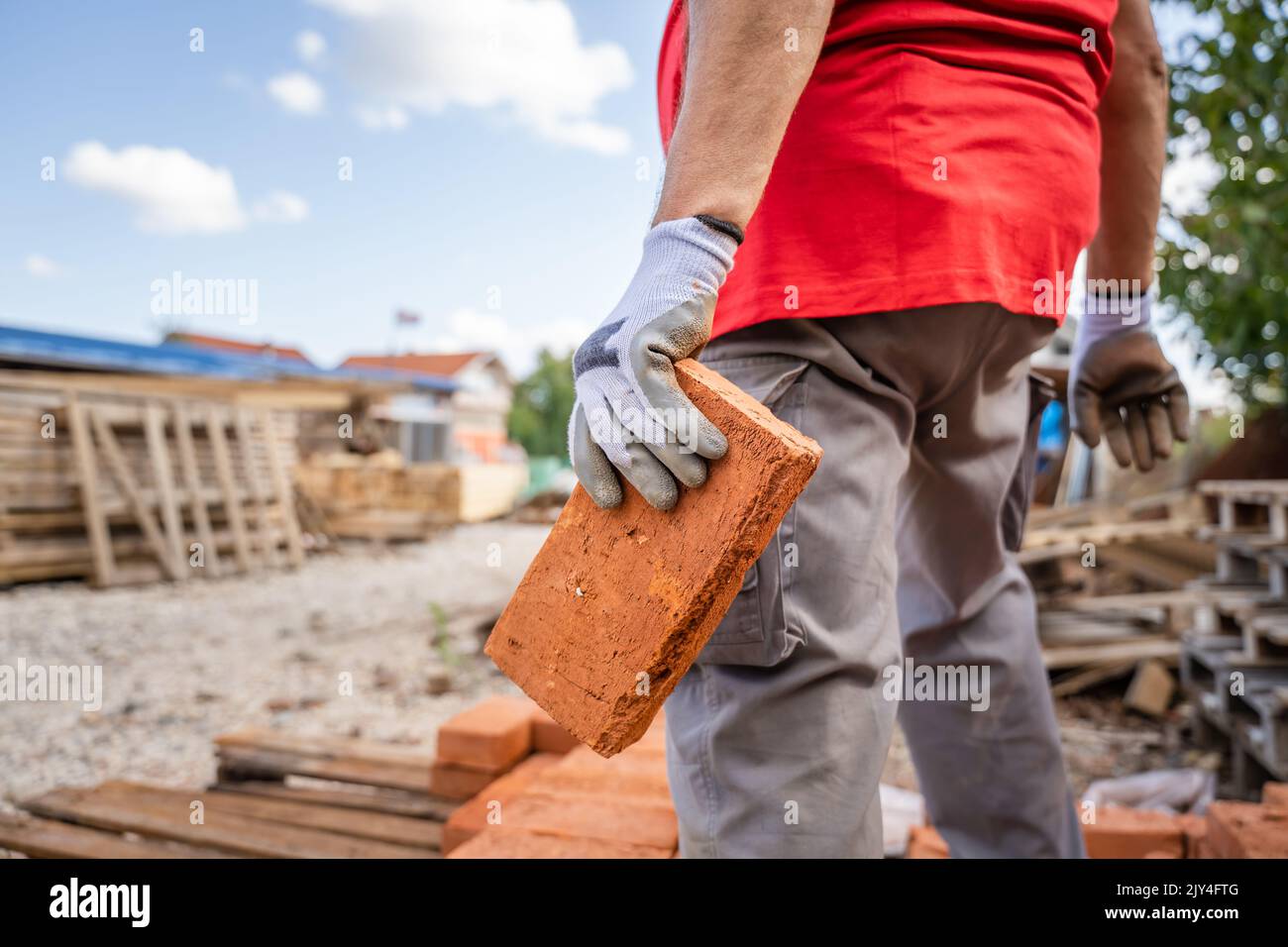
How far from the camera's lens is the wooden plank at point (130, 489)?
7.74 meters

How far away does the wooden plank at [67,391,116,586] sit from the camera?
742 centimetres

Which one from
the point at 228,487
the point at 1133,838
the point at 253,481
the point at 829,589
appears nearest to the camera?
the point at 829,589

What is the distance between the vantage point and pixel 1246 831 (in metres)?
1.56

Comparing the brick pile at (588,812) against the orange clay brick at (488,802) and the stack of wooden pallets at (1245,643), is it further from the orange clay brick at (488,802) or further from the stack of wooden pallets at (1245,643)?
the stack of wooden pallets at (1245,643)

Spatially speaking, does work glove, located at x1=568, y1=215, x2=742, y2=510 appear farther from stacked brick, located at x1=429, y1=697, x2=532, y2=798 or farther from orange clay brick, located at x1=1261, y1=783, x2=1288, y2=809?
orange clay brick, located at x1=1261, y1=783, x2=1288, y2=809

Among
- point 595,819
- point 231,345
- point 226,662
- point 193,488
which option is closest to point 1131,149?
point 595,819

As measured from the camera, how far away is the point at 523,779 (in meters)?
2.12

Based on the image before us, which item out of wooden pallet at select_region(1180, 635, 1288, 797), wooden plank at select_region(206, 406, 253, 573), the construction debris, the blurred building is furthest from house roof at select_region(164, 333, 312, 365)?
wooden pallet at select_region(1180, 635, 1288, 797)

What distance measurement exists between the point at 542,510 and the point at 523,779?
48.0 ft

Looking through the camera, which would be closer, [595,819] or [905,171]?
[905,171]

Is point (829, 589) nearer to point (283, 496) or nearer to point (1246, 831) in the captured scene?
point (1246, 831)

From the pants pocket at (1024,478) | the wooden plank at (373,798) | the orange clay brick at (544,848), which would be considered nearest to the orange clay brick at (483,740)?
the wooden plank at (373,798)

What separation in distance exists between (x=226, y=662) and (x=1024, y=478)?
489 cm
